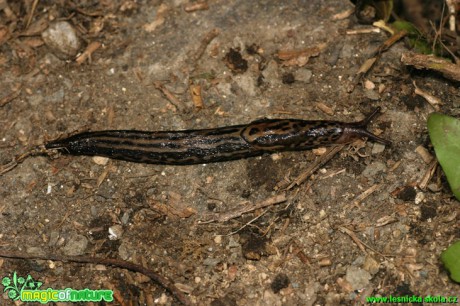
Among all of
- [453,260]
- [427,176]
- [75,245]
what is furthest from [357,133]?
[75,245]

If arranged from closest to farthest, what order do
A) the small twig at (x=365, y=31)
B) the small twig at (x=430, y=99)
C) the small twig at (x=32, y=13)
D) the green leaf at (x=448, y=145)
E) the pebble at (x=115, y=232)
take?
the green leaf at (x=448, y=145) < the pebble at (x=115, y=232) < the small twig at (x=430, y=99) < the small twig at (x=365, y=31) < the small twig at (x=32, y=13)

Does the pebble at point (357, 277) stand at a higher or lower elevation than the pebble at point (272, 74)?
lower

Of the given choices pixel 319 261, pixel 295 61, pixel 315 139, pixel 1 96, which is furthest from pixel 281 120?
pixel 1 96

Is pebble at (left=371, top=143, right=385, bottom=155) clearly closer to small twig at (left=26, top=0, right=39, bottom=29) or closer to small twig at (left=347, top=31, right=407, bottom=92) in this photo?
small twig at (left=347, top=31, right=407, bottom=92)

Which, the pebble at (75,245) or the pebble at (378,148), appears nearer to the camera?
the pebble at (75,245)

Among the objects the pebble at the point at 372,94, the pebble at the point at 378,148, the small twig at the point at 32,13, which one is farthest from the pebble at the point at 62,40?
the pebble at the point at 378,148

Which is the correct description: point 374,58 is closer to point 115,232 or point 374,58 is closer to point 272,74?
point 272,74

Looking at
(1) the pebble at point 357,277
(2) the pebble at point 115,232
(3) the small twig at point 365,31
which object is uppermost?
(3) the small twig at point 365,31

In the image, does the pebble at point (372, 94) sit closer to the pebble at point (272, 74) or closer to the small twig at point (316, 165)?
the small twig at point (316, 165)

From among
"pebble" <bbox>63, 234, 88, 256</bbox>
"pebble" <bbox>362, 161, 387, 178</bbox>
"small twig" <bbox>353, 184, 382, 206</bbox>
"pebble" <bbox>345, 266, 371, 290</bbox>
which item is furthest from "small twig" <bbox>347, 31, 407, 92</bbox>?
"pebble" <bbox>63, 234, 88, 256</bbox>
